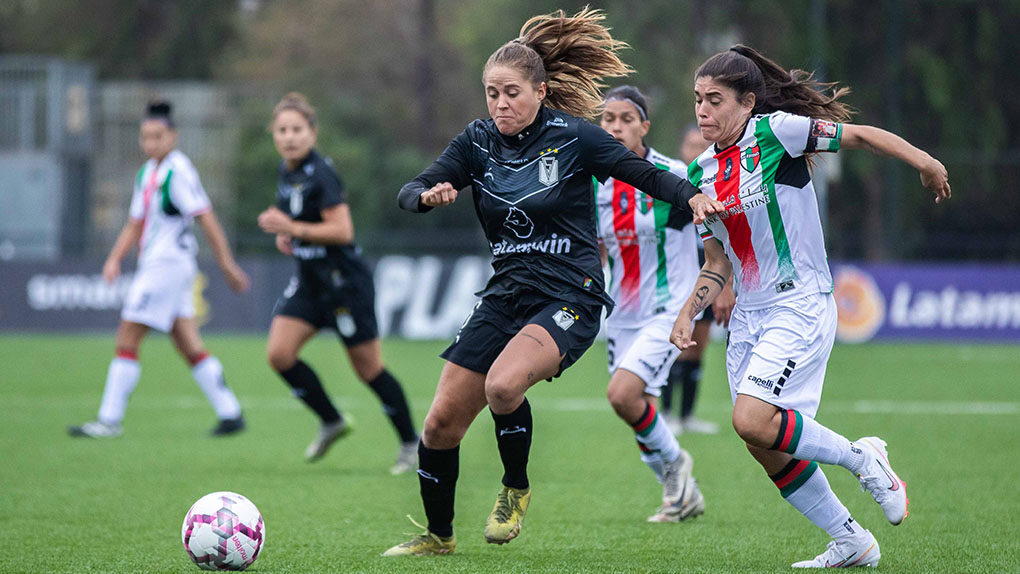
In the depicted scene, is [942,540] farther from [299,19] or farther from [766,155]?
[299,19]

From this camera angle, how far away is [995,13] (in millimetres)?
29484

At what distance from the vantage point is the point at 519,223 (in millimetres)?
5273

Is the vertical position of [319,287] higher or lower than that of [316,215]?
lower

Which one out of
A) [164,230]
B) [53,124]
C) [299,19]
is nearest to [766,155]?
[164,230]

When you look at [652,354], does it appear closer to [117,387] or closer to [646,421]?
[646,421]

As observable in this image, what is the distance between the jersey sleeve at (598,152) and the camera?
5.24m

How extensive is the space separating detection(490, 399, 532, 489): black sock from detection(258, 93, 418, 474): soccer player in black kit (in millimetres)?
2955

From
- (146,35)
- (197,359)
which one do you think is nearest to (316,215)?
(197,359)

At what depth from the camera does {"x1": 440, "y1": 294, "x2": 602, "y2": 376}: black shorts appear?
5.21m

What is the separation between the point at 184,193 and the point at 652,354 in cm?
452

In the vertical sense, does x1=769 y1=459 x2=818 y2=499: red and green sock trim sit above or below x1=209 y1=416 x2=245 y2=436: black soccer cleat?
above

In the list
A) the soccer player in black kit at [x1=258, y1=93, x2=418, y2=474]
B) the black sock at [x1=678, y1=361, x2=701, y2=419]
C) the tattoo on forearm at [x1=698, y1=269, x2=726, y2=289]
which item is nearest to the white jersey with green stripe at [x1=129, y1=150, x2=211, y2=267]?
the soccer player in black kit at [x1=258, y1=93, x2=418, y2=474]

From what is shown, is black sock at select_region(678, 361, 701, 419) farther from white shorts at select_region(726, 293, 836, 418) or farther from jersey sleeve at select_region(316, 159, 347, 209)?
white shorts at select_region(726, 293, 836, 418)

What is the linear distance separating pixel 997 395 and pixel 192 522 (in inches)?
403
